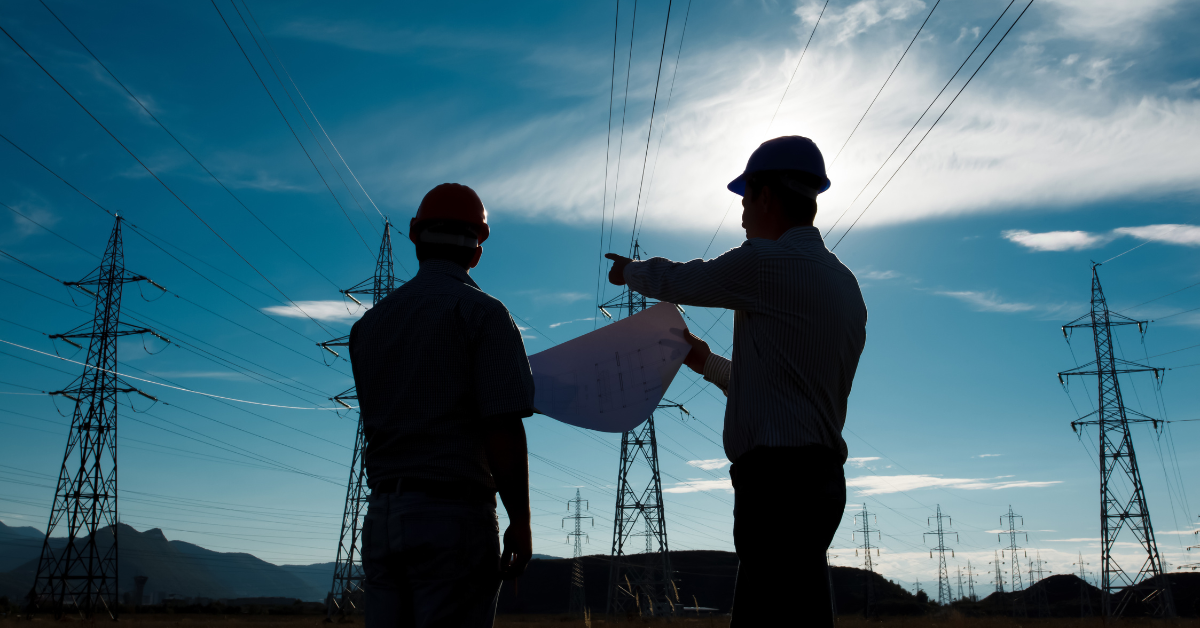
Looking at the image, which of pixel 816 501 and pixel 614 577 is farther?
pixel 614 577

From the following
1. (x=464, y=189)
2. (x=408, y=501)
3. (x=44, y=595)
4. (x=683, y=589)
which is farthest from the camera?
(x=683, y=589)

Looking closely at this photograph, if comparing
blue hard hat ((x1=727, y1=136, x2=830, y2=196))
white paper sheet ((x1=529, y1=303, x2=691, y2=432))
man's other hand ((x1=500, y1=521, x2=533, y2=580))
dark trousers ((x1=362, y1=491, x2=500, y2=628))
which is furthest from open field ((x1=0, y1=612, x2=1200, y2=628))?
blue hard hat ((x1=727, y1=136, x2=830, y2=196))

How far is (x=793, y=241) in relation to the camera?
97.7 inches

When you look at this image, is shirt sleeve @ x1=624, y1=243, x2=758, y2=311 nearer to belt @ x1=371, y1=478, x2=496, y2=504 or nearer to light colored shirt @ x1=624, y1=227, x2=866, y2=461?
light colored shirt @ x1=624, y1=227, x2=866, y2=461

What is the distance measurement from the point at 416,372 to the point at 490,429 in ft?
1.02

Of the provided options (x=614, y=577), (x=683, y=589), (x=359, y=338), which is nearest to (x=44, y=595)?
(x=614, y=577)

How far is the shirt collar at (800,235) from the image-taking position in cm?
249

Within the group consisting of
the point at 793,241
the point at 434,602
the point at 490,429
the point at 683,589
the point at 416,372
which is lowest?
the point at 683,589

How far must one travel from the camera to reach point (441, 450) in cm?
248

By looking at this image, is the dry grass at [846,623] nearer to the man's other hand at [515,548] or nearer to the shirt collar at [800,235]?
the man's other hand at [515,548]

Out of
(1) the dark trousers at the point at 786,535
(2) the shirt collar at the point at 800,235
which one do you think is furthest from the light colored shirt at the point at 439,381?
(2) the shirt collar at the point at 800,235

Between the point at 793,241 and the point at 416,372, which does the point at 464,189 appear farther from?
the point at 793,241

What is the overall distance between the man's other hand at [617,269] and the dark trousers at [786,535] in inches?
32.6

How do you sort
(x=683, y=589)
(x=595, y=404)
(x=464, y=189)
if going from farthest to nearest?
(x=683, y=589) → (x=595, y=404) → (x=464, y=189)
